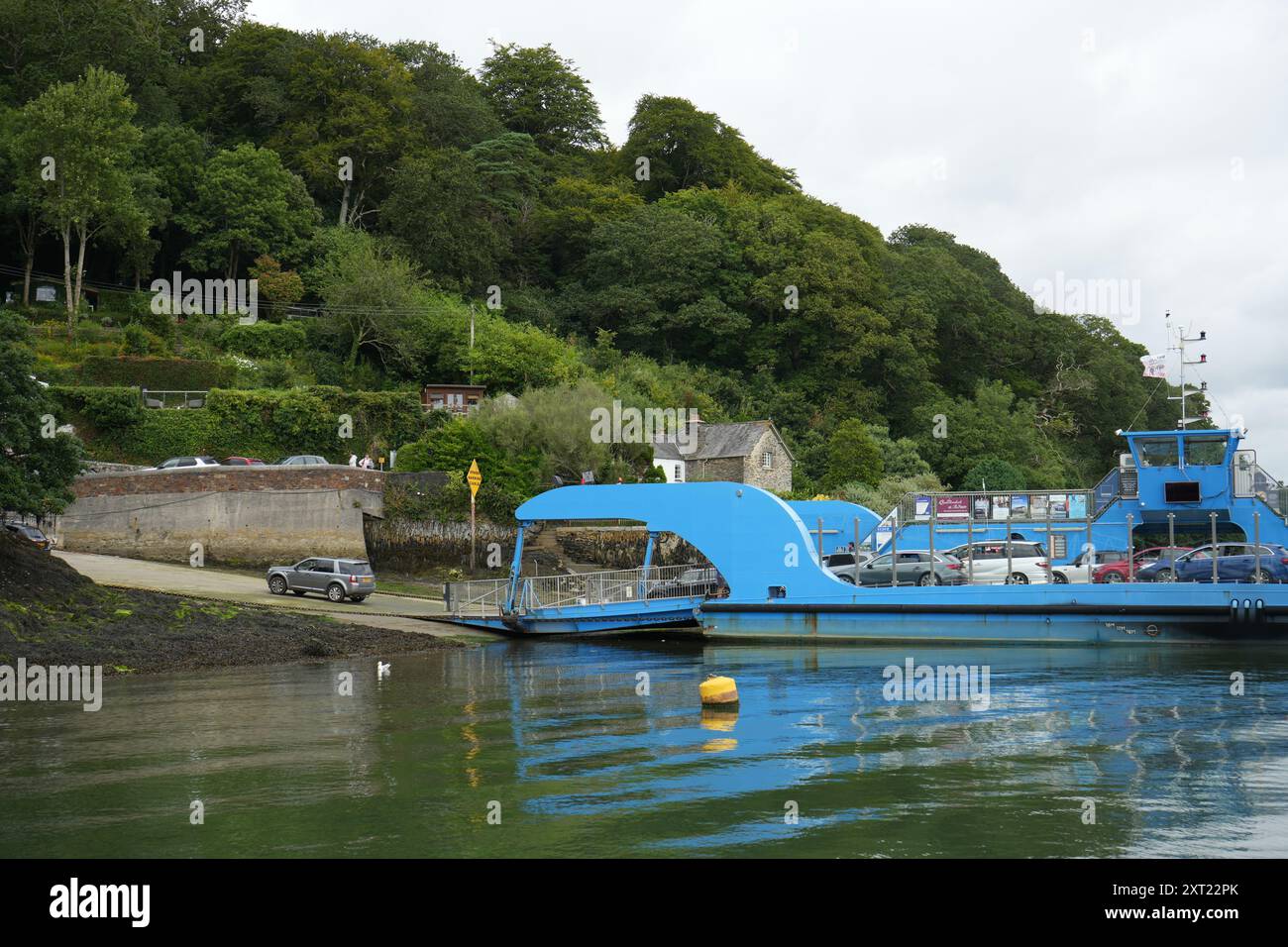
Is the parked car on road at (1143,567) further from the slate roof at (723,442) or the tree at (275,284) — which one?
the tree at (275,284)

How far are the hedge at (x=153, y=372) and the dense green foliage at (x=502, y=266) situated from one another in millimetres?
305

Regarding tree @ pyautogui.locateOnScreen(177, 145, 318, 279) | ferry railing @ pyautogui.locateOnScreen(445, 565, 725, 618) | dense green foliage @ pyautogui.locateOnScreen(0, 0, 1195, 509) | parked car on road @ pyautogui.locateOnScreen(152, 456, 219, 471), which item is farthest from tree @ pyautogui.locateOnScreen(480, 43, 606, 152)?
ferry railing @ pyautogui.locateOnScreen(445, 565, 725, 618)

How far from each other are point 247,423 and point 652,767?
38.0 meters

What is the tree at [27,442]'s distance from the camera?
2770 centimetres

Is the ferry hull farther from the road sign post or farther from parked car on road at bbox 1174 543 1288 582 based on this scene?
the road sign post

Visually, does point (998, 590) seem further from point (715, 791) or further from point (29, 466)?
point (29, 466)

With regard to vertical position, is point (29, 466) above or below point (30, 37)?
below

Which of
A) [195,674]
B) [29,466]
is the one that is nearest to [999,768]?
[195,674]

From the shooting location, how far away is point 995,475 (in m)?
71.7

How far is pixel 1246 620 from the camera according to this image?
26.8 m

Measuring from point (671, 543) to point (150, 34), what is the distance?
57.4 meters

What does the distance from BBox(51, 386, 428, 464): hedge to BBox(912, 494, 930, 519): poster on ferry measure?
22.1 metres

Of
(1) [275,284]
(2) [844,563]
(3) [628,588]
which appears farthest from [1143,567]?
(1) [275,284]
